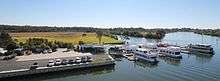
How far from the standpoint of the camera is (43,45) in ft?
214

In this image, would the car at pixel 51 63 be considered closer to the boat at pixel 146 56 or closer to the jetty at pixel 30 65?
→ the jetty at pixel 30 65

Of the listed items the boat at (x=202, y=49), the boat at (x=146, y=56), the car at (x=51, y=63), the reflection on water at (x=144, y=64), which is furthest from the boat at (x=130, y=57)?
the boat at (x=202, y=49)

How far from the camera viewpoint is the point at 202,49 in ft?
255

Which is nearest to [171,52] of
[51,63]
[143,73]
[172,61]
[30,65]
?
[172,61]

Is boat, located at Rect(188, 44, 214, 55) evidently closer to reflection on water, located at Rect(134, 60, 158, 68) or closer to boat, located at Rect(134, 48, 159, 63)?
boat, located at Rect(134, 48, 159, 63)

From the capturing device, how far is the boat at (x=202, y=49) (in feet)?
246

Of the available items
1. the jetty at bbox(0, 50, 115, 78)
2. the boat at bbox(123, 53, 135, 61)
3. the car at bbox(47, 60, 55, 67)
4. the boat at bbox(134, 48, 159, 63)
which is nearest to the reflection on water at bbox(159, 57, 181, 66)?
the boat at bbox(134, 48, 159, 63)

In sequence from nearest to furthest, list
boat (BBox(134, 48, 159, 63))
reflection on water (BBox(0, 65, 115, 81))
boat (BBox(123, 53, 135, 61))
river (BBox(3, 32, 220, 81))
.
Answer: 1. reflection on water (BBox(0, 65, 115, 81))
2. river (BBox(3, 32, 220, 81))
3. boat (BBox(134, 48, 159, 63))
4. boat (BBox(123, 53, 135, 61))

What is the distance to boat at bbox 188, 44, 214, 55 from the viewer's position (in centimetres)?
7500

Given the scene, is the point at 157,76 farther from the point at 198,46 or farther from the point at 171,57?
the point at 198,46

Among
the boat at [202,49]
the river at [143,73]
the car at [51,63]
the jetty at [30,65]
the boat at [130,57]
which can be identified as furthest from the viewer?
the boat at [202,49]

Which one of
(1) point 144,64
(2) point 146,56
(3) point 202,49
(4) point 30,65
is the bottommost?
(1) point 144,64

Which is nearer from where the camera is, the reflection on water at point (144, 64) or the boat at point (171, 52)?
the reflection on water at point (144, 64)

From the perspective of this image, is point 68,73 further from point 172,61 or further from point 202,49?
point 202,49
